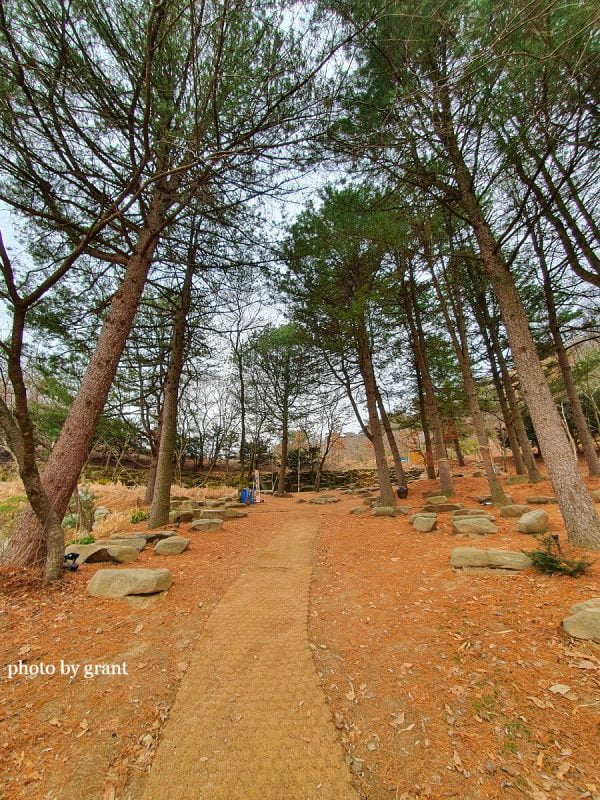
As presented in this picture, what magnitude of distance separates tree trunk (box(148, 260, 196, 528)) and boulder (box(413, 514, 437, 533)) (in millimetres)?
4761

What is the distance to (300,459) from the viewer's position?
2012 centimetres

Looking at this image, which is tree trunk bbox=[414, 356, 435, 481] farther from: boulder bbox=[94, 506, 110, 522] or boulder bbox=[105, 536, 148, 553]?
boulder bbox=[94, 506, 110, 522]

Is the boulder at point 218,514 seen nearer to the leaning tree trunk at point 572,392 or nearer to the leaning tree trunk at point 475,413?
the leaning tree trunk at point 475,413

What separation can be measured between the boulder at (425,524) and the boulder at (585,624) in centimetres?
337

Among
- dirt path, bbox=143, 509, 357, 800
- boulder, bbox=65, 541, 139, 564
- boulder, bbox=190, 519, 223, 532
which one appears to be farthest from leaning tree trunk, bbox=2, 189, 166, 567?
boulder, bbox=190, 519, 223, 532

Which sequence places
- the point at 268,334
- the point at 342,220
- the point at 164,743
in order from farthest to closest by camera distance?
the point at 268,334
the point at 342,220
the point at 164,743

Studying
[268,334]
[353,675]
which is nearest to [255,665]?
[353,675]

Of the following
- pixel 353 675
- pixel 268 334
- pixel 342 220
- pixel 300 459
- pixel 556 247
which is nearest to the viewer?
pixel 353 675

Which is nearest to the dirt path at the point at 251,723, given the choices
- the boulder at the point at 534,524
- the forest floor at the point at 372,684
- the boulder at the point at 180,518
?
the forest floor at the point at 372,684

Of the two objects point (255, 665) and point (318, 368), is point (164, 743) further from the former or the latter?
point (318, 368)

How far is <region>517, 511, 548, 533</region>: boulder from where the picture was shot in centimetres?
433

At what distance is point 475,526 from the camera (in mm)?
4867

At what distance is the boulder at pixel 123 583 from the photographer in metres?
2.96

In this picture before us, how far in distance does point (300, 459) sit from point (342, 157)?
56.6 feet
